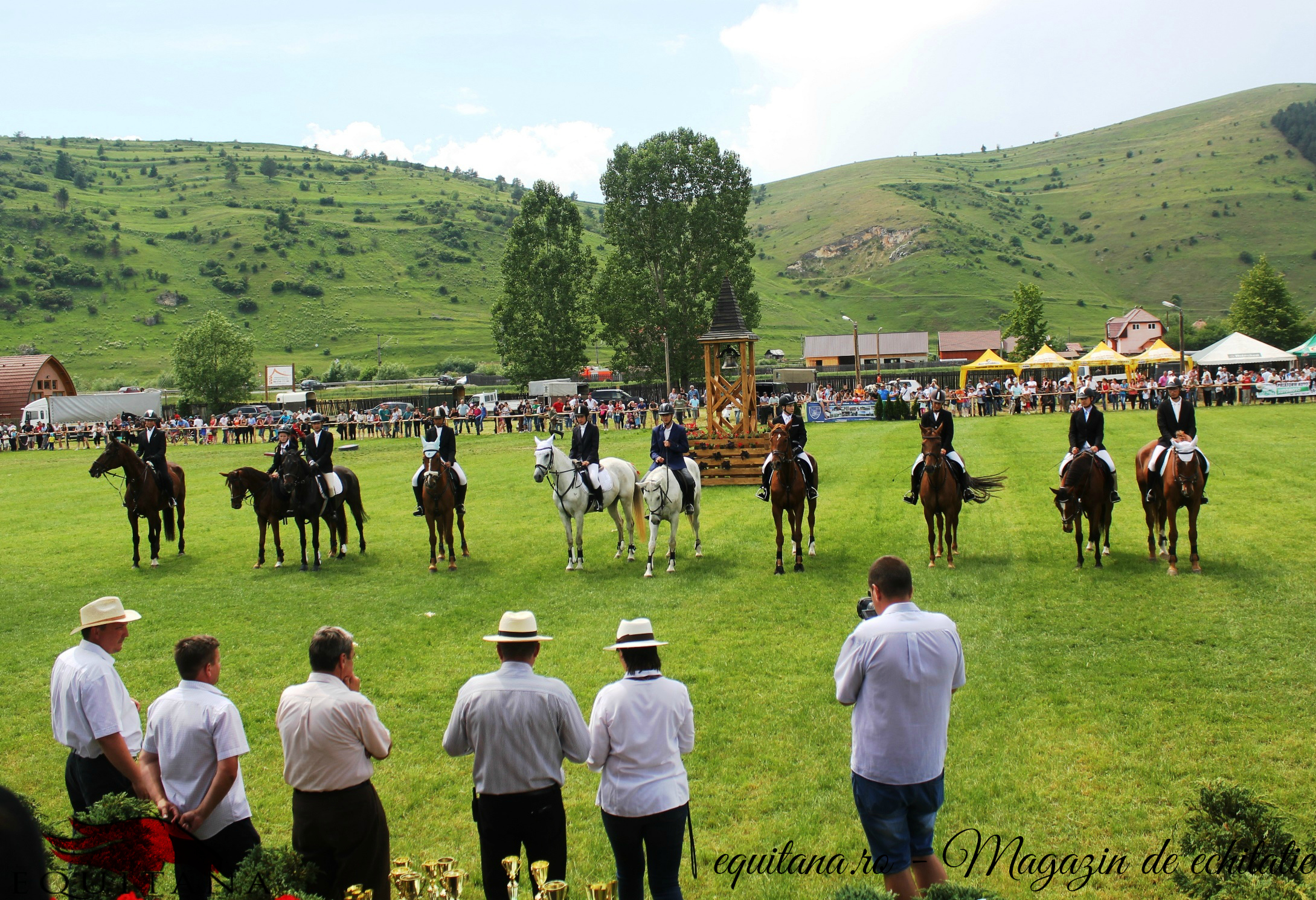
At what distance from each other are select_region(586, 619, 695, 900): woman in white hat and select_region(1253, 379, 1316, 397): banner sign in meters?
46.2

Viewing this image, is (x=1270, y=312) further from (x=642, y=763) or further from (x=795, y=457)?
(x=642, y=763)

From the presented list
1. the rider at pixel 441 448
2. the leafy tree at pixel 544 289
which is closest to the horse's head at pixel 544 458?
the rider at pixel 441 448

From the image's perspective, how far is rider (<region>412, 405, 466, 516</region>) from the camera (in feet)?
50.9

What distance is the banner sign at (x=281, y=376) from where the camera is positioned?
67.6m

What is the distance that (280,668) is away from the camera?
9953 millimetres

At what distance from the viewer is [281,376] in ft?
225

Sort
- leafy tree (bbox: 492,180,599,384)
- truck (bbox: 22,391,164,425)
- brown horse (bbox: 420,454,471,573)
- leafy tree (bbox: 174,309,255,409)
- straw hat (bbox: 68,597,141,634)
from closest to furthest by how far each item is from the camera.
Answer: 1. straw hat (bbox: 68,597,141,634)
2. brown horse (bbox: 420,454,471,573)
3. truck (bbox: 22,391,164,425)
4. leafy tree (bbox: 492,180,599,384)
5. leafy tree (bbox: 174,309,255,409)

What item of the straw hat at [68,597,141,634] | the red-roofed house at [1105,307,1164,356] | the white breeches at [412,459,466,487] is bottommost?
the white breeches at [412,459,466,487]

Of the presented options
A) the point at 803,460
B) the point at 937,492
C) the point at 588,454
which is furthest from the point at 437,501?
the point at 937,492

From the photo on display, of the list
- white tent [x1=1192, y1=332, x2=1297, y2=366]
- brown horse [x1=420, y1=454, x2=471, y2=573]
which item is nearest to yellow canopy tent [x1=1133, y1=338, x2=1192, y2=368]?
white tent [x1=1192, y1=332, x2=1297, y2=366]

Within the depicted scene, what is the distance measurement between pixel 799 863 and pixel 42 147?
208003 millimetres

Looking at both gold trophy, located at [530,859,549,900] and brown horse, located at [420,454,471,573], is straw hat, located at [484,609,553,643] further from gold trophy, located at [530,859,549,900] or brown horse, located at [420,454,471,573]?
brown horse, located at [420,454,471,573]

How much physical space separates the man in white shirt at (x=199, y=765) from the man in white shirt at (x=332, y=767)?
1.03 feet

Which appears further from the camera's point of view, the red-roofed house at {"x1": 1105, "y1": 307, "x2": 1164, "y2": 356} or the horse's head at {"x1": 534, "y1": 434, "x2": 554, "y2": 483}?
the red-roofed house at {"x1": 1105, "y1": 307, "x2": 1164, "y2": 356}
